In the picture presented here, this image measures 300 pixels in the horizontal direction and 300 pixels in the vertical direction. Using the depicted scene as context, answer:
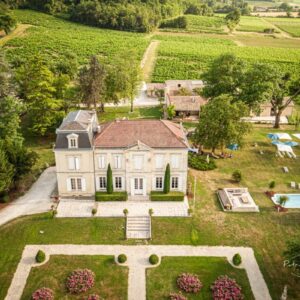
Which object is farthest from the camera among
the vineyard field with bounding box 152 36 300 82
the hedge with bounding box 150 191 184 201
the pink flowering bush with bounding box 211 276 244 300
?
the vineyard field with bounding box 152 36 300 82

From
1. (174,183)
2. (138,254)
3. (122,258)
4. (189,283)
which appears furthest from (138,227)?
(189,283)

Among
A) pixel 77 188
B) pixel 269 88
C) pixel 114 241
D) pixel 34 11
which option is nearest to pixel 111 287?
pixel 114 241

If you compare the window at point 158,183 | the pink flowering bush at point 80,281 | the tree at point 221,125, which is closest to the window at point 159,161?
the window at point 158,183

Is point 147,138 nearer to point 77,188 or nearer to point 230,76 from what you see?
point 77,188

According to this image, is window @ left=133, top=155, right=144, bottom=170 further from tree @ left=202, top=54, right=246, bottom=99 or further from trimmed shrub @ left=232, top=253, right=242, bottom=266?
tree @ left=202, top=54, right=246, bottom=99

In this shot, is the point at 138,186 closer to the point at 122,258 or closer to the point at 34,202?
the point at 122,258

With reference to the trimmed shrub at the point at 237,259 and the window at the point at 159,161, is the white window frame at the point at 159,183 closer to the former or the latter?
the window at the point at 159,161

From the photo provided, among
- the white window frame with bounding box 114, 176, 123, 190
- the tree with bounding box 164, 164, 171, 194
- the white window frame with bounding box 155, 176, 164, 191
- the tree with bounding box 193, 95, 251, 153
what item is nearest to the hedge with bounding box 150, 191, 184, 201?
the tree with bounding box 164, 164, 171, 194
